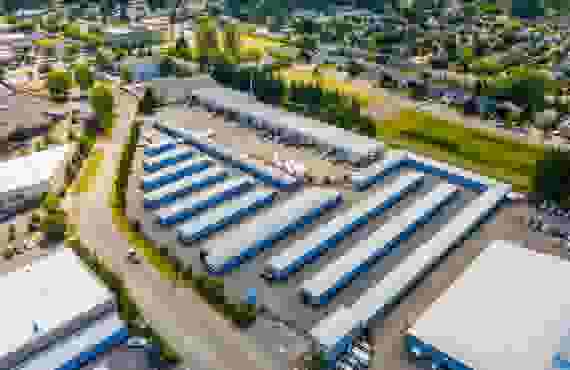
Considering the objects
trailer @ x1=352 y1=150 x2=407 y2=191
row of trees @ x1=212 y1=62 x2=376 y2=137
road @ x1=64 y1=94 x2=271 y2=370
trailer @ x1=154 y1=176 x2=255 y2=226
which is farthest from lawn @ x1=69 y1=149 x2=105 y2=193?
trailer @ x1=352 y1=150 x2=407 y2=191

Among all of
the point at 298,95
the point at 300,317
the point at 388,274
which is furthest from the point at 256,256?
the point at 298,95

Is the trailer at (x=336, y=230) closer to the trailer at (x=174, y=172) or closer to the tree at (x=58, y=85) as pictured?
the trailer at (x=174, y=172)

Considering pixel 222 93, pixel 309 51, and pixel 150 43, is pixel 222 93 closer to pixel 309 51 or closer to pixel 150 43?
pixel 309 51

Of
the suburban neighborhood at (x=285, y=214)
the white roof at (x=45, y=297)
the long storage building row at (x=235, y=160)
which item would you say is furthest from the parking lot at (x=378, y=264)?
the white roof at (x=45, y=297)

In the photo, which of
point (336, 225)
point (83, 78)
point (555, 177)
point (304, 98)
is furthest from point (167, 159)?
point (555, 177)

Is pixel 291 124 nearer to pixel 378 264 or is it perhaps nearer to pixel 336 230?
pixel 336 230

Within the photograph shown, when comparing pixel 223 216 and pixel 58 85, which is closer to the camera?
pixel 223 216
